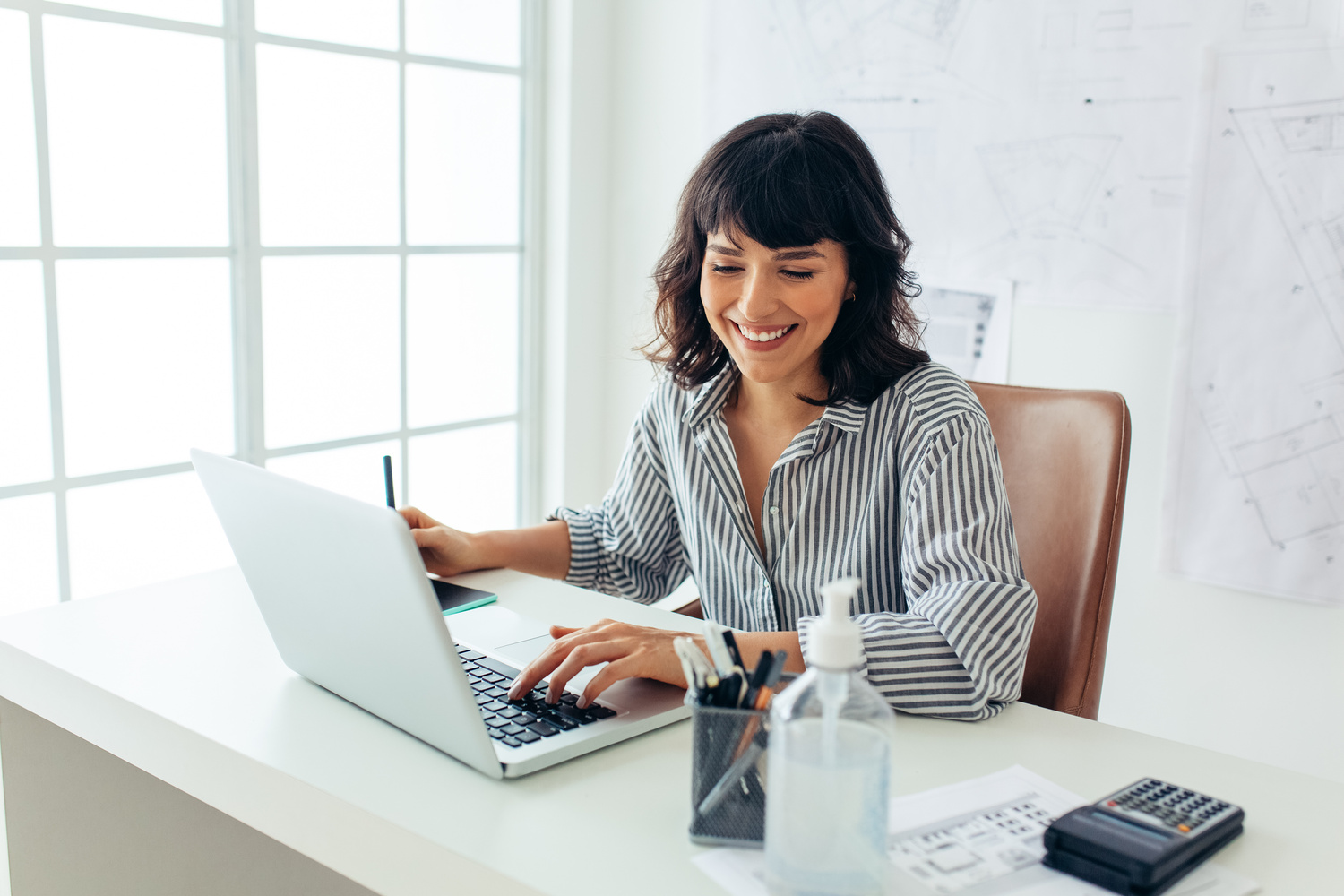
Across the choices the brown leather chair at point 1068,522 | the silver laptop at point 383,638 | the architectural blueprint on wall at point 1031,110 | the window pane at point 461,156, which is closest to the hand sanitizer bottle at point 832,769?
the silver laptop at point 383,638

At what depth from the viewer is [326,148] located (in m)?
2.33

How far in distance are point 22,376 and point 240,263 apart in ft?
1.48

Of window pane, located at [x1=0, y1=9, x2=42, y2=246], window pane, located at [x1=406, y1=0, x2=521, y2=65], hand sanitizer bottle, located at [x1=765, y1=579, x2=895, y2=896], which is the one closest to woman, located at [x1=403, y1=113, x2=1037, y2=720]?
hand sanitizer bottle, located at [x1=765, y1=579, x2=895, y2=896]

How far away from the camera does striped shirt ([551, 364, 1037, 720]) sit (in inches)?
42.8

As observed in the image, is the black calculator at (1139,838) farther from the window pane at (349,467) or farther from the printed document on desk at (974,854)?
the window pane at (349,467)

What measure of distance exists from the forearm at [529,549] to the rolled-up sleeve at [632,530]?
2 centimetres

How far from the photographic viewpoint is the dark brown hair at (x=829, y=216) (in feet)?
4.39

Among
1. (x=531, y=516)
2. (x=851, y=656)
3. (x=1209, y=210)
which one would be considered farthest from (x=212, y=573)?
(x=1209, y=210)

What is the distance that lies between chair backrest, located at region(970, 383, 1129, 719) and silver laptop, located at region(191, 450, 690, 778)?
1.95 ft

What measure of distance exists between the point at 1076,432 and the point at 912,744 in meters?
0.62

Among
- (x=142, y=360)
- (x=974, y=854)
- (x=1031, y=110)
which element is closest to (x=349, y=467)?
(x=142, y=360)

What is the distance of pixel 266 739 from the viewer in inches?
38.9

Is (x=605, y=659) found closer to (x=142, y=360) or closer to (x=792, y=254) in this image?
(x=792, y=254)

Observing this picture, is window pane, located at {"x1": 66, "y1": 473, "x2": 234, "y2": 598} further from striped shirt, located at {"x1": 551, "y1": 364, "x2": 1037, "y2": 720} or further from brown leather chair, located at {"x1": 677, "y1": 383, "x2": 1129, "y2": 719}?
brown leather chair, located at {"x1": 677, "y1": 383, "x2": 1129, "y2": 719}
